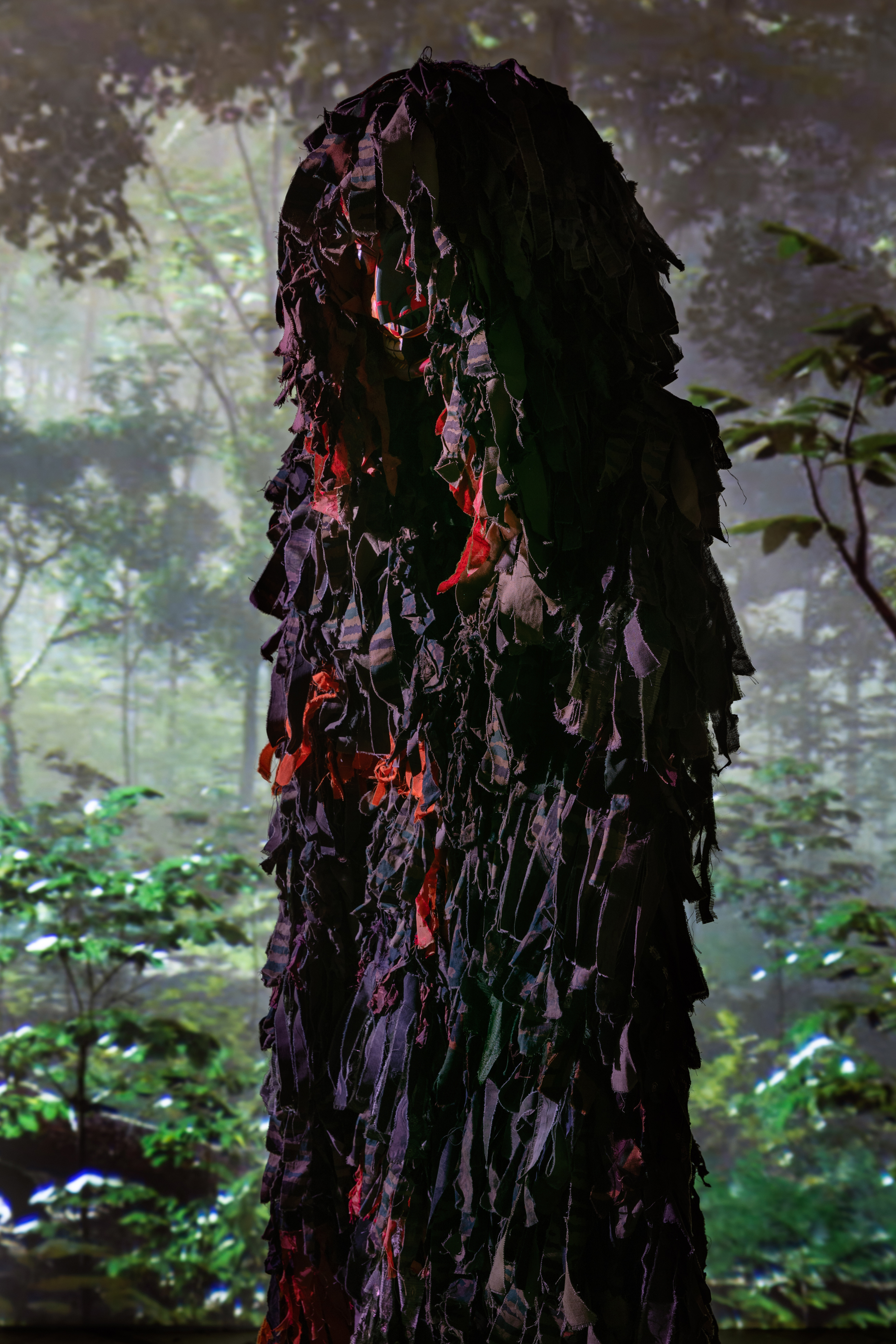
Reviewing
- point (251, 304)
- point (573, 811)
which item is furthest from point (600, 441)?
point (251, 304)

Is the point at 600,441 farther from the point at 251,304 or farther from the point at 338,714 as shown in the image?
the point at 251,304

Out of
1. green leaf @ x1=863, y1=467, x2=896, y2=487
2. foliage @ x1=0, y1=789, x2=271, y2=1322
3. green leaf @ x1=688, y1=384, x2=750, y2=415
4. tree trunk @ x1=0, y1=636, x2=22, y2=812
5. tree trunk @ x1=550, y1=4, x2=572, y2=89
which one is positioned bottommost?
foliage @ x1=0, y1=789, x2=271, y2=1322

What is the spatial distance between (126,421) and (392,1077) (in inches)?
62.6

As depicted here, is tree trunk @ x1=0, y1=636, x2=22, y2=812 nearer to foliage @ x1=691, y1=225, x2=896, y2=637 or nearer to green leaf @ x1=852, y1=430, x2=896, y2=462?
foliage @ x1=691, y1=225, x2=896, y2=637

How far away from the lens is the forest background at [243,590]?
186cm

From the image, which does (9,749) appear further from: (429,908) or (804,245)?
(804,245)

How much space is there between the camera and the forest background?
1.86 m

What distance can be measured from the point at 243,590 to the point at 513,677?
1.39 m

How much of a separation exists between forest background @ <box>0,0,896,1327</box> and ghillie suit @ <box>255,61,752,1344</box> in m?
1.26

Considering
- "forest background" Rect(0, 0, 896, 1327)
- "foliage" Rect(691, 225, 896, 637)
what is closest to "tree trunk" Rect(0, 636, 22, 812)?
"forest background" Rect(0, 0, 896, 1327)

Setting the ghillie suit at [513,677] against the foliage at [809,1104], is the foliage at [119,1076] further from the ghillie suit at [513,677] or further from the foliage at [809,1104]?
the ghillie suit at [513,677]

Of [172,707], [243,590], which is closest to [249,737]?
[172,707]

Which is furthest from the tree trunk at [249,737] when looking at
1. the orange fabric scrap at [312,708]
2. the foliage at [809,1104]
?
the orange fabric scrap at [312,708]

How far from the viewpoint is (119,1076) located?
1955 millimetres
